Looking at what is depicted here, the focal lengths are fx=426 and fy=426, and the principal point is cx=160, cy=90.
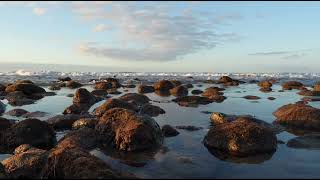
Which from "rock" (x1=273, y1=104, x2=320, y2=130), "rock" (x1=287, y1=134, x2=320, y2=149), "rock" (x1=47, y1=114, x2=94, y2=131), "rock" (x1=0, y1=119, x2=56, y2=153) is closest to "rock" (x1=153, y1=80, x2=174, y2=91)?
"rock" (x1=273, y1=104, x2=320, y2=130)

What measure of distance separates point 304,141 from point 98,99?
15.9 meters

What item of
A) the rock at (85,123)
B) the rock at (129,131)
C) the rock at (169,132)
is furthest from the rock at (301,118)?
the rock at (85,123)

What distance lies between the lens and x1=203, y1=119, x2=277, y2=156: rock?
11.4 m

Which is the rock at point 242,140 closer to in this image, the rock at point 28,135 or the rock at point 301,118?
the rock at point 301,118

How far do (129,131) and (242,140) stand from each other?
3.12 m

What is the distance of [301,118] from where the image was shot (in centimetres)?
1567

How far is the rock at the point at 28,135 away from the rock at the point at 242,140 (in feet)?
16.0

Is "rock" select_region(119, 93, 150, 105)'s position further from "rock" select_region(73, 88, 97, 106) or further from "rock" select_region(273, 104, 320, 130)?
"rock" select_region(273, 104, 320, 130)

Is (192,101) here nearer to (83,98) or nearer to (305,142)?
(83,98)

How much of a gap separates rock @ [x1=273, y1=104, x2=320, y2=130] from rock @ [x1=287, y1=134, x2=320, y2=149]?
245 centimetres

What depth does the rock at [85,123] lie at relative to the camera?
47.5ft

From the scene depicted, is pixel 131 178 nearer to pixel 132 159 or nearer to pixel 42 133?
pixel 132 159

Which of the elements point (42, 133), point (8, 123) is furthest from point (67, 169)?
point (8, 123)

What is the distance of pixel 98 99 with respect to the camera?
2612cm
